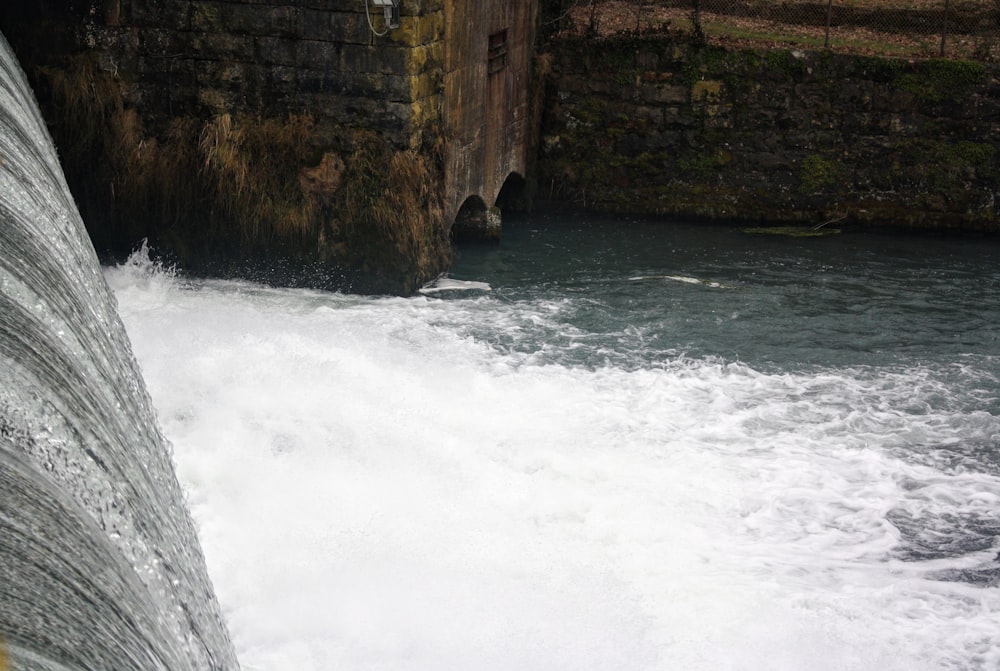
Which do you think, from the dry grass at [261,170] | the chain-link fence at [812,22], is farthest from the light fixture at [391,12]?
the chain-link fence at [812,22]

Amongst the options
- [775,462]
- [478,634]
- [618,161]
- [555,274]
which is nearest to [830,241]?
[618,161]

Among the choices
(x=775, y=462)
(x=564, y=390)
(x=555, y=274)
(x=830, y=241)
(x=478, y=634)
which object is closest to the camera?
(x=478, y=634)

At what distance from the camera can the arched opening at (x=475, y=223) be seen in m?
10.6

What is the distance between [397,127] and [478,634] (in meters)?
4.95

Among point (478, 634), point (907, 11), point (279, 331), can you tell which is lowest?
point (478, 634)

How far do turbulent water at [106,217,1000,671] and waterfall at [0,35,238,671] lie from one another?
108cm

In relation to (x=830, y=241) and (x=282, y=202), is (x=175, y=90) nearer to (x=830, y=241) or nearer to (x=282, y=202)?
(x=282, y=202)

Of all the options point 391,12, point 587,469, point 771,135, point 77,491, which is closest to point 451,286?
point 391,12

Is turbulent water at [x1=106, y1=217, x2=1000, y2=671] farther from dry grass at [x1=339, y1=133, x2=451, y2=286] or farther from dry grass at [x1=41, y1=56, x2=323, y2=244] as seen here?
dry grass at [x1=41, y1=56, x2=323, y2=244]

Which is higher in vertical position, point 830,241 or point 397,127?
point 397,127

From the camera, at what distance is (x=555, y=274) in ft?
32.7

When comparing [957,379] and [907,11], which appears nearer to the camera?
[957,379]

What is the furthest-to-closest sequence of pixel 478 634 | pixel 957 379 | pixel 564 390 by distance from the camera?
pixel 957 379, pixel 564 390, pixel 478 634

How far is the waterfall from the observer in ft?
7.73
